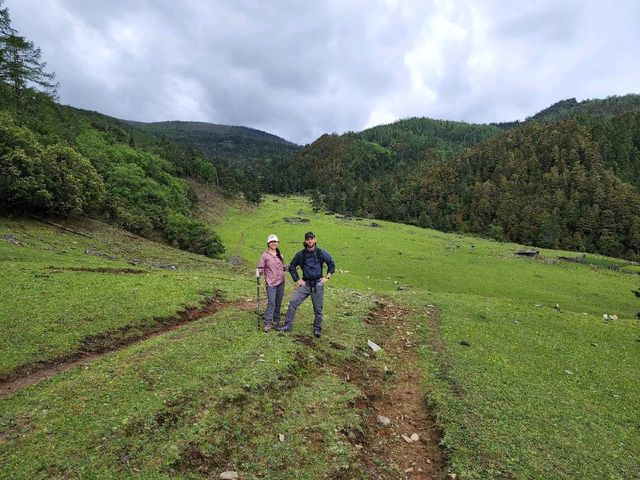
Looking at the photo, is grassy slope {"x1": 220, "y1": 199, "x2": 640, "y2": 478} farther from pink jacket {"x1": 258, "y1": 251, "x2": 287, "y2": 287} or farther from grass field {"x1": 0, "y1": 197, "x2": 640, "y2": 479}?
pink jacket {"x1": 258, "y1": 251, "x2": 287, "y2": 287}

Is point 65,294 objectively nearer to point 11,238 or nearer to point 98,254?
point 98,254

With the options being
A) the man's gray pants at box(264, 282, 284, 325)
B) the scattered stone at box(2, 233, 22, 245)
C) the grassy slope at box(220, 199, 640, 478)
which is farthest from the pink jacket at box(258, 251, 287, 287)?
the scattered stone at box(2, 233, 22, 245)

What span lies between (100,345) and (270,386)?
754 cm

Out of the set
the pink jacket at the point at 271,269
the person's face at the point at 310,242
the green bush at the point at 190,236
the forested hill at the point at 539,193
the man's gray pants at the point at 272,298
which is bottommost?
the green bush at the point at 190,236

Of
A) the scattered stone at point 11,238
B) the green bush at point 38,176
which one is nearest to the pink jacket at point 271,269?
the scattered stone at point 11,238

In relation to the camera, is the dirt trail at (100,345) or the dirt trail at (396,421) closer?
the dirt trail at (396,421)

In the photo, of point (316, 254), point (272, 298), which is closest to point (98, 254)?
point (272, 298)

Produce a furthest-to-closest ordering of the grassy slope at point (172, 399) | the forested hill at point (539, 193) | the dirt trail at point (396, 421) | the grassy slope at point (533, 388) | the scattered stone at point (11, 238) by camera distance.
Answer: the forested hill at point (539, 193) → the scattered stone at point (11, 238) → the grassy slope at point (533, 388) → the dirt trail at point (396, 421) → the grassy slope at point (172, 399)

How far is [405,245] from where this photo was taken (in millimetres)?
86438

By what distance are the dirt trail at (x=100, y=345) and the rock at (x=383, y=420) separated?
10000 mm

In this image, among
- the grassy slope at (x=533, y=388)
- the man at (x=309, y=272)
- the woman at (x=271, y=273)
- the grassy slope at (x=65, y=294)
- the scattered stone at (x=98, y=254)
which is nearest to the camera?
the grassy slope at (x=533, y=388)

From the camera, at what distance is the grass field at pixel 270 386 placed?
9.14m

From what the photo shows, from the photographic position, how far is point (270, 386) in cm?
1236

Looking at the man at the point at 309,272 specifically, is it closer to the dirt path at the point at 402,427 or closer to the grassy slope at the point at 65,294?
the dirt path at the point at 402,427
